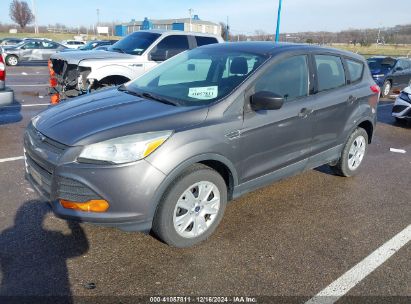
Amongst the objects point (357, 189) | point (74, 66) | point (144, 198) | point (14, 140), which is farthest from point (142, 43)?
point (144, 198)

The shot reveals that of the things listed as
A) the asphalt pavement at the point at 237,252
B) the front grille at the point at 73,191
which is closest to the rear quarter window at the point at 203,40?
the asphalt pavement at the point at 237,252

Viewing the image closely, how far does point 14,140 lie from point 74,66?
200 cm

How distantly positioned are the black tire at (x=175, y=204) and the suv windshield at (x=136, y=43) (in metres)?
5.55

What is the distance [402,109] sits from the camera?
8.58m

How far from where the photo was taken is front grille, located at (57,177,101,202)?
2688mm

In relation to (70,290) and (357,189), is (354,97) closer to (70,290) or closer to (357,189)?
(357,189)

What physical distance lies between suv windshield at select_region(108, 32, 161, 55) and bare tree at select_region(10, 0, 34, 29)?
3233 inches

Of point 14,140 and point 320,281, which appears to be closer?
point 320,281

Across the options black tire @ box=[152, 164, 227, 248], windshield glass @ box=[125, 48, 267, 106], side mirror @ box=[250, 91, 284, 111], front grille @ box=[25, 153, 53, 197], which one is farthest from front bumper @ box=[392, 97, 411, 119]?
front grille @ box=[25, 153, 53, 197]

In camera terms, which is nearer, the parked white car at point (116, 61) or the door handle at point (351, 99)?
the door handle at point (351, 99)

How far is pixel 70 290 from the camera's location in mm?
2582

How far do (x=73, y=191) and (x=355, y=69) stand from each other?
12.8ft

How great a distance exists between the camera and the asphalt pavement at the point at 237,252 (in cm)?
266

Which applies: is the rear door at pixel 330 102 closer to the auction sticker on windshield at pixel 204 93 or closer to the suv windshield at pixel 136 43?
the auction sticker on windshield at pixel 204 93
